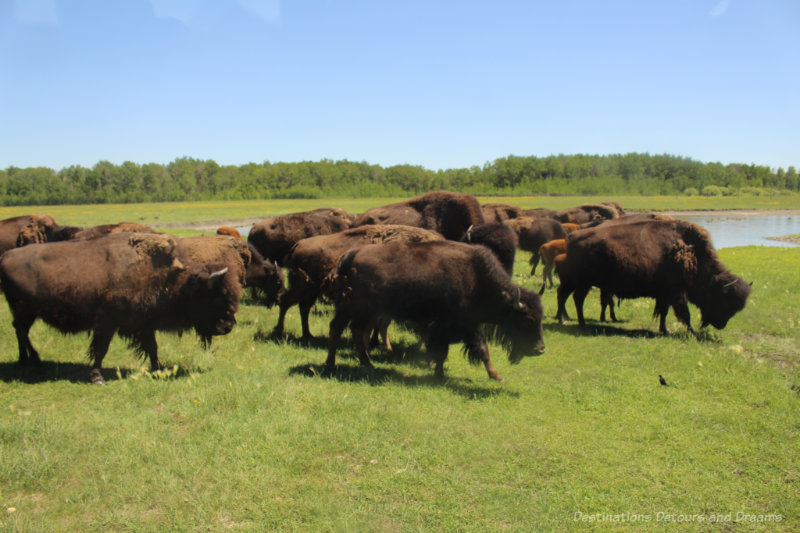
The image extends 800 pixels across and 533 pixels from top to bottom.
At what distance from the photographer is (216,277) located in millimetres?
7312

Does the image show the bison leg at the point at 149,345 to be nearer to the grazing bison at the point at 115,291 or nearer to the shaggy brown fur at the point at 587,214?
the grazing bison at the point at 115,291

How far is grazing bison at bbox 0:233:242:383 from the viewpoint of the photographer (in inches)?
257

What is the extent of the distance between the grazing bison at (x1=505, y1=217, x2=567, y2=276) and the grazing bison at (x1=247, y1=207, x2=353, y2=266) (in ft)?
24.6

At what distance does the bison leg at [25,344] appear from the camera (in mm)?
6863

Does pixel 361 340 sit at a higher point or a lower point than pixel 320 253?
lower

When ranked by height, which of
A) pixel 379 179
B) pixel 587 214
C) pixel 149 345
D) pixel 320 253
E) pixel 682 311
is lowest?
pixel 682 311

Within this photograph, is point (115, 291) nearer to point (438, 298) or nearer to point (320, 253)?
point (320, 253)

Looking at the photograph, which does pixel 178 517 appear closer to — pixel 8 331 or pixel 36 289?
pixel 36 289

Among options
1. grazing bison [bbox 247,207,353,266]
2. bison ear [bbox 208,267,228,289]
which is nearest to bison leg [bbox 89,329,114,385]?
bison ear [bbox 208,267,228,289]

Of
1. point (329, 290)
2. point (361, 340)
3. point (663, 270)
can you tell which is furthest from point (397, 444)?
point (663, 270)

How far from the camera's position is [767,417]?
5809 mm

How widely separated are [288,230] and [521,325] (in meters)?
8.01

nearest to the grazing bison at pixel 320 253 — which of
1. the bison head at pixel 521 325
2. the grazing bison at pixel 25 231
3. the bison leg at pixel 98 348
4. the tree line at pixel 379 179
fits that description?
the bison head at pixel 521 325

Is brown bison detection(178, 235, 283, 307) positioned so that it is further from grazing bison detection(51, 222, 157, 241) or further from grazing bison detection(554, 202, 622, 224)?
grazing bison detection(554, 202, 622, 224)
